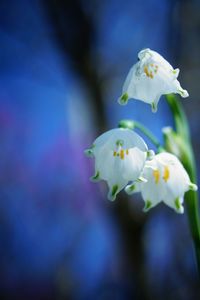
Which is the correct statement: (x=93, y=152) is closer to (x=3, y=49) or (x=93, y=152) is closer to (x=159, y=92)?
(x=159, y=92)

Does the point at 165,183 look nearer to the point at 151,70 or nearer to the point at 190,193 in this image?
the point at 190,193

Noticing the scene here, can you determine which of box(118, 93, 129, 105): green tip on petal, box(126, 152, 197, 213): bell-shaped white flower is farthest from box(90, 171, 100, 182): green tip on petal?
box(118, 93, 129, 105): green tip on petal

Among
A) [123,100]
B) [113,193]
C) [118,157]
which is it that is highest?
[123,100]

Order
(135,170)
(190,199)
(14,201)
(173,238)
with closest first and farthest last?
1. (135,170)
2. (190,199)
3. (14,201)
4. (173,238)

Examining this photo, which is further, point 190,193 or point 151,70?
point 190,193

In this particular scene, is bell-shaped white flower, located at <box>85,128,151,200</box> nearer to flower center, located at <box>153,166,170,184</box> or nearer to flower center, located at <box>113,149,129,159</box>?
flower center, located at <box>113,149,129,159</box>

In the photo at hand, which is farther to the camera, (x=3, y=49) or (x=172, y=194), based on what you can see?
(x=3, y=49)

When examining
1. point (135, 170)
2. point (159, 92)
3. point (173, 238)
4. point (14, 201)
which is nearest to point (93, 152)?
point (135, 170)

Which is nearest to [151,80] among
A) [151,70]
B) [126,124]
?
[151,70]
